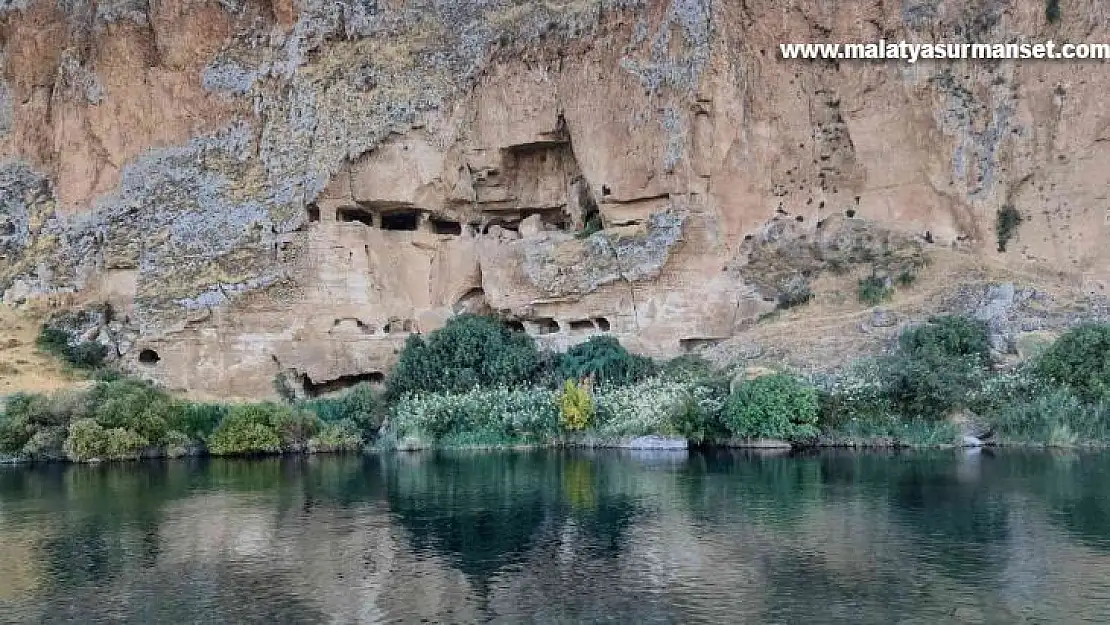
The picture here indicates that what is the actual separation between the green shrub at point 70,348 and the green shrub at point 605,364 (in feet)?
54.7

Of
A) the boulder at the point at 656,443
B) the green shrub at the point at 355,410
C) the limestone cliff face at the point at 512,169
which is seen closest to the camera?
A: the boulder at the point at 656,443

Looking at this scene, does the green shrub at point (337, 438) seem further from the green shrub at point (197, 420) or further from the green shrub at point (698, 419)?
the green shrub at point (698, 419)

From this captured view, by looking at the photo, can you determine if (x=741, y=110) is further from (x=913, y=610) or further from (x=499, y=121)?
(x=913, y=610)

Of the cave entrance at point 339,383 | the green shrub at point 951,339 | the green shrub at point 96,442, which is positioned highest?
the green shrub at point 951,339

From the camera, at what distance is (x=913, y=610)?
499 inches

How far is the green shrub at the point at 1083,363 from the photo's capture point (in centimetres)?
2642

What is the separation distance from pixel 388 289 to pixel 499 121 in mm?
7775

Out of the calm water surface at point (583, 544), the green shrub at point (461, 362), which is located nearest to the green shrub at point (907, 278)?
the calm water surface at point (583, 544)

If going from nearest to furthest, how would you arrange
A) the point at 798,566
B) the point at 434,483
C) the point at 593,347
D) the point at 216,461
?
the point at 798,566, the point at 434,483, the point at 216,461, the point at 593,347

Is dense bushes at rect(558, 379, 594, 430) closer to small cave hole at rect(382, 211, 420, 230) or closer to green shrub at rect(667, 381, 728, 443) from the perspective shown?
green shrub at rect(667, 381, 728, 443)

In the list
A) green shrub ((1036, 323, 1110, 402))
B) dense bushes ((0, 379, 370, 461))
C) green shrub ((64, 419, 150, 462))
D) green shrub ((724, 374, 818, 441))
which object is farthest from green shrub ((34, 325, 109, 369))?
green shrub ((1036, 323, 1110, 402))

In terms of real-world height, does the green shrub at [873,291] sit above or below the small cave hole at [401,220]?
below

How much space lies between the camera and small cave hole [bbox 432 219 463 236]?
42531mm

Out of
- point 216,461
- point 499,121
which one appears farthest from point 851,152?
point 216,461
